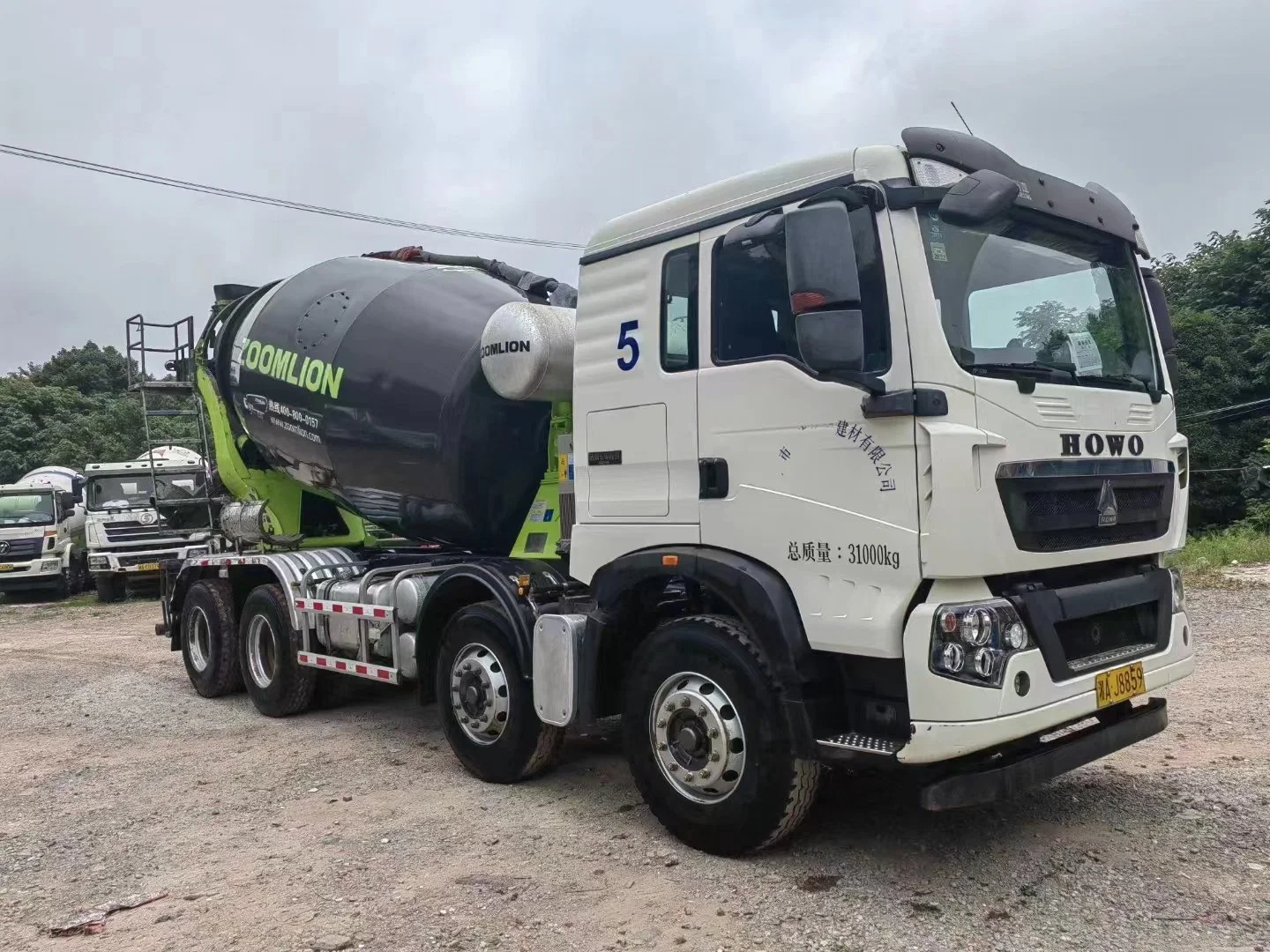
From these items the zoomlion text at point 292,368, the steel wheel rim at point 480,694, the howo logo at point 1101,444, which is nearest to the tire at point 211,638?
the zoomlion text at point 292,368

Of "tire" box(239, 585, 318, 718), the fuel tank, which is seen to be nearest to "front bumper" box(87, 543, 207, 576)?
"tire" box(239, 585, 318, 718)

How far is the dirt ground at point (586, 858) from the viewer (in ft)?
12.1

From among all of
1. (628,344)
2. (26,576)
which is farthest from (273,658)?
(26,576)

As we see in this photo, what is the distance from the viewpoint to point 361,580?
671 cm

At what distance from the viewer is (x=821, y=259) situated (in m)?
3.61

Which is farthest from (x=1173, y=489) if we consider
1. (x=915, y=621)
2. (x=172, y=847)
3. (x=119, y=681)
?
(x=119, y=681)

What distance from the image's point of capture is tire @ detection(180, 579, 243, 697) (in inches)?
326

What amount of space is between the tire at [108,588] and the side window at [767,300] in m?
16.8

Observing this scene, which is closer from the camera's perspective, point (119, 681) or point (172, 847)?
point (172, 847)

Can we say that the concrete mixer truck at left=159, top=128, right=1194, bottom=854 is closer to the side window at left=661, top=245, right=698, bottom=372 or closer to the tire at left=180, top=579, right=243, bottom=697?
the side window at left=661, top=245, right=698, bottom=372

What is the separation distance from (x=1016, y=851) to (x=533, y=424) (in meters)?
3.39

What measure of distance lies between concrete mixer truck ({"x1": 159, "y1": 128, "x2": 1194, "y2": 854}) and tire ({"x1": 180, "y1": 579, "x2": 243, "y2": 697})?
3.02 meters

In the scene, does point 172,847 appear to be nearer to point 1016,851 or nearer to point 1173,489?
point 1016,851

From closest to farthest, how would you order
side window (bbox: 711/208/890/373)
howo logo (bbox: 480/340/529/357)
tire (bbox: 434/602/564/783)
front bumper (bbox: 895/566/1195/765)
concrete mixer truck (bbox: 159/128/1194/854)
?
front bumper (bbox: 895/566/1195/765)
concrete mixer truck (bbox: 159/128/1194/854)
side window (bbox: 711/208/890/373)
tire (bbox: 434/602/564/783)
howo logo (bbox: 480/340/529/357)
